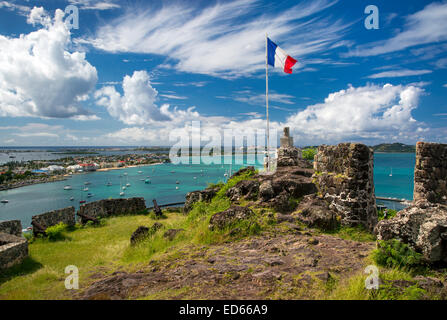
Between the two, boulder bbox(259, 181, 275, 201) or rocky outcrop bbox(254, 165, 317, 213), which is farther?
boulder bbox(259, 181, 275, 201)

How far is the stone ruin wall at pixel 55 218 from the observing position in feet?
46.5

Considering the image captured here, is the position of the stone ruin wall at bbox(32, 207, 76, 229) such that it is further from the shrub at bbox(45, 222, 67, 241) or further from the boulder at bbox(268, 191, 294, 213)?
the boulder at bbox(268, 191, 294, 213)

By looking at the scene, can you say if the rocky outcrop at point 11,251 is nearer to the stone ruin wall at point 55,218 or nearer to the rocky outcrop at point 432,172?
the stone ruin wall at point 55,218

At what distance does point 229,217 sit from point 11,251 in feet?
24.0

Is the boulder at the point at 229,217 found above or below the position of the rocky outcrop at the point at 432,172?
below

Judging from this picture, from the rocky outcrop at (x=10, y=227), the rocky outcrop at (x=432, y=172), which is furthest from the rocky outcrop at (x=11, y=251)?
the rocky outcrop at (x=432, y=172)

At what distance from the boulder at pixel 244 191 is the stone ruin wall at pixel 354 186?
2.96 m

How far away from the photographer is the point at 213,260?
18.4 feet

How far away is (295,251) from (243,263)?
4.53 feet

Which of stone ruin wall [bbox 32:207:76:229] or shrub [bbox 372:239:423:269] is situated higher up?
shrub [bbox 372:239:423:269]

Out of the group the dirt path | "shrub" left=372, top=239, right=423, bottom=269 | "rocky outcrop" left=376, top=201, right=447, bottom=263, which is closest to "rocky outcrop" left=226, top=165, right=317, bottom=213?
the dirt path

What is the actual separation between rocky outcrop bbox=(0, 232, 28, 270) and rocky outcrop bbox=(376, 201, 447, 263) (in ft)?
35.0

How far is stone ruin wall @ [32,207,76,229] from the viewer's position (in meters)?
14.2
